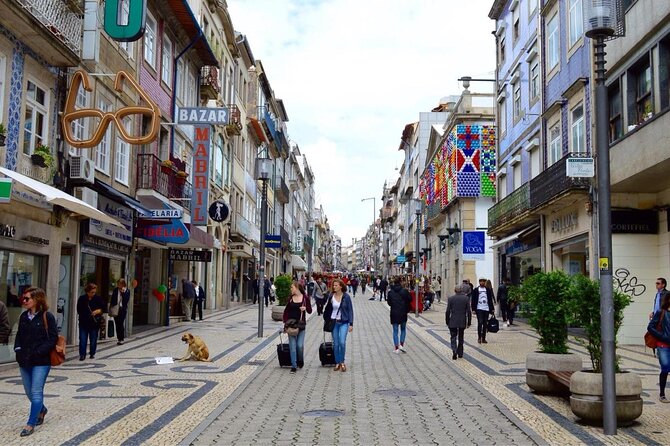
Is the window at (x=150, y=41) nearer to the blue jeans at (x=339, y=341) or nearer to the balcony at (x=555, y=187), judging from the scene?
the blue jeans at (x=339, y=341)

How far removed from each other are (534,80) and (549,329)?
58.4 ft

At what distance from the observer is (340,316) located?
530 inches

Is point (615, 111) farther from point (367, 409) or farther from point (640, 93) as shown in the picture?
point (367, 409)

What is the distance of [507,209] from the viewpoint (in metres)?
27.8

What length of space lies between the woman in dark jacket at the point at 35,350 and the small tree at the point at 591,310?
20.1 ft

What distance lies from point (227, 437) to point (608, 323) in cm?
429

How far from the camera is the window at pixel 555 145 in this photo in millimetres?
23070

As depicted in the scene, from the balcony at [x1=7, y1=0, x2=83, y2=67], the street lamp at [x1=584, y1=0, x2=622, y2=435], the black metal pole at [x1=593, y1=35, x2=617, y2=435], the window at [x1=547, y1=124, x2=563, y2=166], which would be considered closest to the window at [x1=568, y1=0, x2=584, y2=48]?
the window at [x1=547, y1=124, x2=563, y2=166]

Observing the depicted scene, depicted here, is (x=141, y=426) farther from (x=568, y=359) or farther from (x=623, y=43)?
(x=623, y=43)

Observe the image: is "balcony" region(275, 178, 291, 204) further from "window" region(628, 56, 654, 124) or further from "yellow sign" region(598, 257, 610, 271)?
"yellow sign" region(598, 257, 610, 271)

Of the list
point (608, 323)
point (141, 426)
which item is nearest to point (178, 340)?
point (141, 426)

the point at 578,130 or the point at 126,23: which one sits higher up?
the point at 126,23

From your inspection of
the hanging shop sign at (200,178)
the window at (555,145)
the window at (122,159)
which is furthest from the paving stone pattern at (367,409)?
the hanging shop sign at (200,178)

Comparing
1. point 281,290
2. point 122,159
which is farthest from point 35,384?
point 281,290
